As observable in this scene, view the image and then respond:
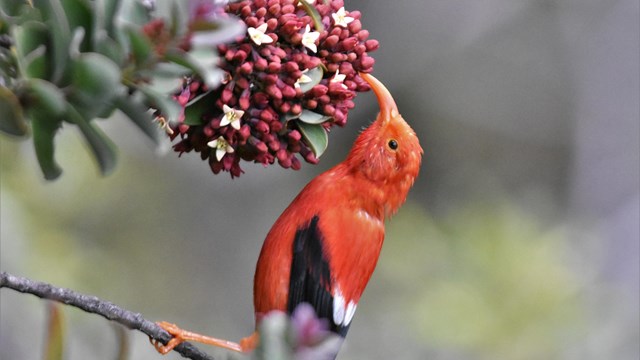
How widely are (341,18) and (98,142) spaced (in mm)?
598

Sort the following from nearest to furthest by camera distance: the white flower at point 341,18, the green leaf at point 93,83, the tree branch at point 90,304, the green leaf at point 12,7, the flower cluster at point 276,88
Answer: the green leaf at point 93,83
the green leaf at point 12,7
the tree branch at point 90,304
the flower cluster at point 276,88
the white flower at point 341,18

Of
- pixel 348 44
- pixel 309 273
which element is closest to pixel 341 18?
pixel 348 44

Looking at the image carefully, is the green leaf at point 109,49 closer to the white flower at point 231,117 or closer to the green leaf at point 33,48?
the green leaf at point 33,48

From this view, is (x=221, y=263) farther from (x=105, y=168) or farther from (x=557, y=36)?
(x=105, y=168)

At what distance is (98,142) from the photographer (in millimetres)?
952

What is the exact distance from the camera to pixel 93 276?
418cm

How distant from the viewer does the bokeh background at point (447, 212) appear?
3.56 metres

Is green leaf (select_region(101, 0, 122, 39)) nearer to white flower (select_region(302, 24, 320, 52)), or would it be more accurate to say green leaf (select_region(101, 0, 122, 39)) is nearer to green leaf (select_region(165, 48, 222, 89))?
green leaf (select_region(165, 48, 222, 89))

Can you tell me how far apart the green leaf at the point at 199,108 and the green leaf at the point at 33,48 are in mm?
404

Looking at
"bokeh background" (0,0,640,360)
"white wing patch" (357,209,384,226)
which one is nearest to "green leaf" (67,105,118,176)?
"white wing patch" (357,209,384,226)

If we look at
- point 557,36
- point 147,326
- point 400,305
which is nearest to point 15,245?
point 400,305

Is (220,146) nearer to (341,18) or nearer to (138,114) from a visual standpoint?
(341,18)

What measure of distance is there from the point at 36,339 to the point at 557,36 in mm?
4421

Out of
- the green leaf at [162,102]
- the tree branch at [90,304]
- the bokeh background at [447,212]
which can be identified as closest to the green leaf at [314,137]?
the tree branch at [90,304]
